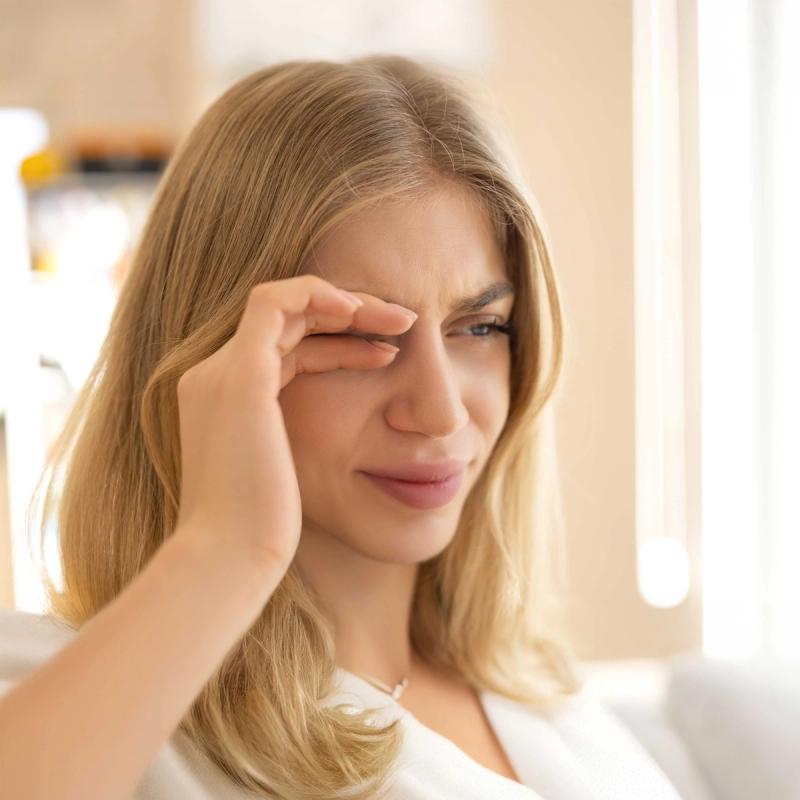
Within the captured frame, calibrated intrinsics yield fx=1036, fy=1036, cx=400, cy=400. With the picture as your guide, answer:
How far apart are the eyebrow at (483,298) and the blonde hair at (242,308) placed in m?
0.07

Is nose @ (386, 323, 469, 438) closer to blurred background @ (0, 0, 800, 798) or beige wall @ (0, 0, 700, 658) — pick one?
blurred background @ (0, 0, 800, 798)

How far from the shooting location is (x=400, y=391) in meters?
0.94

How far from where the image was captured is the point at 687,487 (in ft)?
5.71

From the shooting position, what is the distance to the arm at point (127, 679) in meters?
0.59

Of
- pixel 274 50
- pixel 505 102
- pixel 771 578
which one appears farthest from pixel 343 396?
pixel 274 50

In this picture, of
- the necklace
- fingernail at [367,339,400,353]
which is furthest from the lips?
the necklace

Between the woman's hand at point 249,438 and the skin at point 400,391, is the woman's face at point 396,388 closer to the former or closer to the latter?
the skin at point 400,391

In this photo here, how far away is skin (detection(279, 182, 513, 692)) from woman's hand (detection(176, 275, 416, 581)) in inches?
5.7

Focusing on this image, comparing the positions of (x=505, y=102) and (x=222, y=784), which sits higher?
(x=505, y=102)

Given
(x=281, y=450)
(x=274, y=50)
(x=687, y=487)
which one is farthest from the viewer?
(x=274, y=50)

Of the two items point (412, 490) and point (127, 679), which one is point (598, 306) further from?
point (127, 679)

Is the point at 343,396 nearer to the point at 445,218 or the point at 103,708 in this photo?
the point at 445,218

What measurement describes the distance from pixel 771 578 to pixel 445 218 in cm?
94

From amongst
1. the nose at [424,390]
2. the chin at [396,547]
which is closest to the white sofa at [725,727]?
the chin at [396,547]
